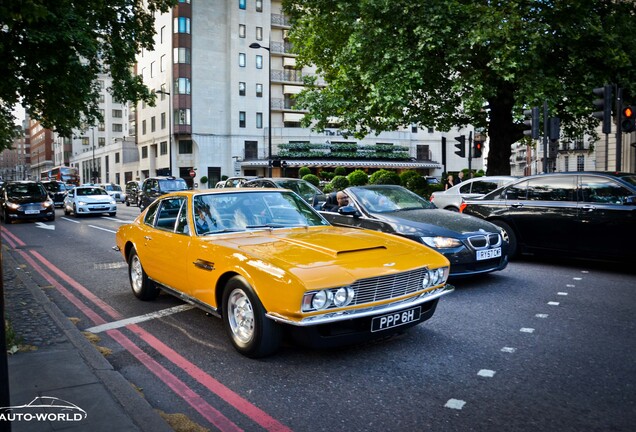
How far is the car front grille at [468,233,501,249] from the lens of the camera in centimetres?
693

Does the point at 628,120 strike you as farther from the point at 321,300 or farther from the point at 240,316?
the point at 240,316

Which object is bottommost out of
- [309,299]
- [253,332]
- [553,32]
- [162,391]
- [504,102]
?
[162,391]

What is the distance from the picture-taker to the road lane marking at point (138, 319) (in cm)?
543

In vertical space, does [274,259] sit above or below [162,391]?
above

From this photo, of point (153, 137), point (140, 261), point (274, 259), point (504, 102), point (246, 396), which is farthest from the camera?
point (153, 137)

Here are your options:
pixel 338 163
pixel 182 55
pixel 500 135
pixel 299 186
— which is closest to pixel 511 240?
pixel 299 186

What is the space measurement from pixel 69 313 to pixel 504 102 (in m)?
16.2

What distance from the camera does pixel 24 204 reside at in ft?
66.2

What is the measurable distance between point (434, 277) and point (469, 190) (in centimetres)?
994

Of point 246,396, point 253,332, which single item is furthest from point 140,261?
point 246,396

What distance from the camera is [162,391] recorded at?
149 inches

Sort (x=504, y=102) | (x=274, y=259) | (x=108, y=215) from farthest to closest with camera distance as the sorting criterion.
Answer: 1. (x=108, y=215)
2. (x=504, y=102)
3. (x=274, y=259)

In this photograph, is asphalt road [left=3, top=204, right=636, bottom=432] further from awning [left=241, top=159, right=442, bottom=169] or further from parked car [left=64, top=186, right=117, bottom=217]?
awning [left=241, top=159, right=442, bottom=169]

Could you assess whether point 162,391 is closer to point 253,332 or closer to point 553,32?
point 253,332
